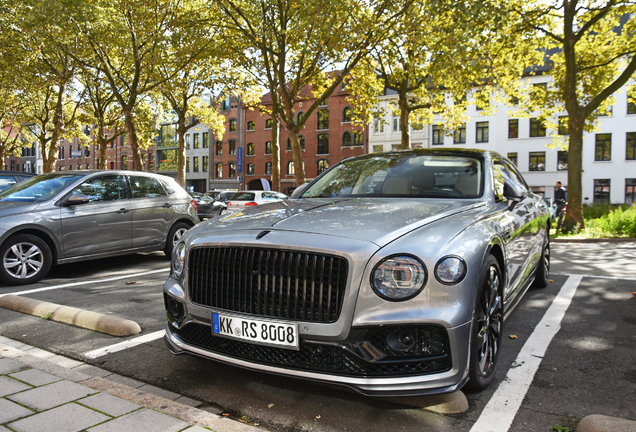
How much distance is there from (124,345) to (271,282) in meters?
1.94

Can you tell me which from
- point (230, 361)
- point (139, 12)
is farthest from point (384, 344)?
point (139, 12)

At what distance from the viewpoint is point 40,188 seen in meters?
7.21

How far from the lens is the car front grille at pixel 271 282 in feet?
8.47

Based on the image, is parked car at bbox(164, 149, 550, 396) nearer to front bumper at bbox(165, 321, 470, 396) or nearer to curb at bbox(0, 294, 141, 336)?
front bumper at bbox(165, 321, 470, 396)

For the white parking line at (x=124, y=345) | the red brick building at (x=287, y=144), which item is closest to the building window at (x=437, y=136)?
the red brick building at (x=287, y=144)

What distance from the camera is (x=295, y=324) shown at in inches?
102

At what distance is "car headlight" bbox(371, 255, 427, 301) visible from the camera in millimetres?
2521

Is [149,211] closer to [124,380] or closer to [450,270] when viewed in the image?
[124,380]

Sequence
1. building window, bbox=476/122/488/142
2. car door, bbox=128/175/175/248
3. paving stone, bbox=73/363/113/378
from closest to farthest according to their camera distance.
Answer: paving stone, bbox=73/363/113/378, car door, bbox=128/175/175/248, building window, bbox=476/122/488/142

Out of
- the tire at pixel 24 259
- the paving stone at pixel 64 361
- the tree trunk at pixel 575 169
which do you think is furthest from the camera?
the tree trunk at pixel 575 169

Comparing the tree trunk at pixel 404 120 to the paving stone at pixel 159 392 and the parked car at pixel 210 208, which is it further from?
the paving stone at pixel 159 392

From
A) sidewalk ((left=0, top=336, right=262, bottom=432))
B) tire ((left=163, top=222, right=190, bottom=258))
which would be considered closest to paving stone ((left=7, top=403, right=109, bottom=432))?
sidewalk ((left=0, top=336, right=262, bottom=432))

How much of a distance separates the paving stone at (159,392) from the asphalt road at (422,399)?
0.06 meters

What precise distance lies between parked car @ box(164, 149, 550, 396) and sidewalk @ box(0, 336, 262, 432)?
334mm
